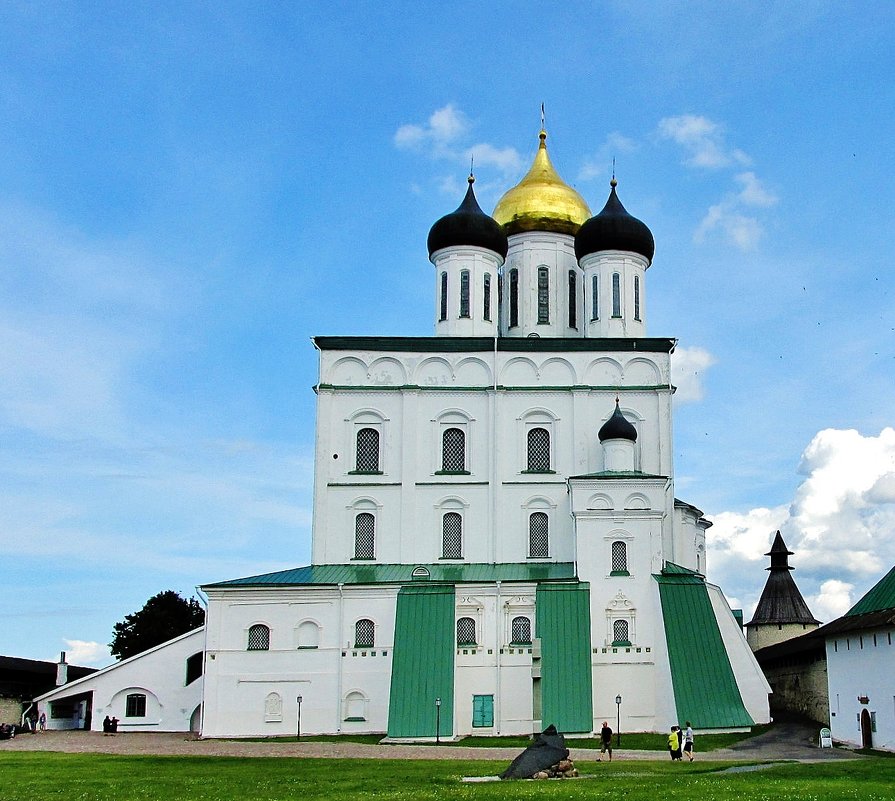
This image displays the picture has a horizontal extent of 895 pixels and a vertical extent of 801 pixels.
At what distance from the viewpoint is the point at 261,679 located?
3309 cm

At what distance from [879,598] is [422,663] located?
11.9 meters

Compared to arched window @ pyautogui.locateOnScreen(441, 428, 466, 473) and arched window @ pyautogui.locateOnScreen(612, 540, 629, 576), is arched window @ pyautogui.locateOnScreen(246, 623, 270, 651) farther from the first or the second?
arched window @ pyautogui.locateOnScreen(612, 540, 629, 576)

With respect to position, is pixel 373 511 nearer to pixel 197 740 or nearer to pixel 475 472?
pixel 475 472

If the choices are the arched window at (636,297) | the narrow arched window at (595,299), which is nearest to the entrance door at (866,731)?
the arched window at (636,297)

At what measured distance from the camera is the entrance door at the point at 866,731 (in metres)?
26.9

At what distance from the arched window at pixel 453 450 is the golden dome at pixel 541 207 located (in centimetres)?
872

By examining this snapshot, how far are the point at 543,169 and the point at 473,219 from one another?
6383 mm

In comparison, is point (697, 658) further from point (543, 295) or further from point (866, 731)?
point (543, 295)

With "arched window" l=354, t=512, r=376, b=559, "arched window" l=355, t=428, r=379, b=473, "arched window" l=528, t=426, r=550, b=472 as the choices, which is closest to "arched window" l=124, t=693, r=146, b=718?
"arched window" l=354, t=512, r=376, b=559

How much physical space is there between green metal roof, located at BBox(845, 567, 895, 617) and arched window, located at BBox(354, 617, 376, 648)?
1313 cm

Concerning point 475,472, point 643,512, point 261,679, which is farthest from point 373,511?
point 643,512

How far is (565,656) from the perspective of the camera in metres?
31.4

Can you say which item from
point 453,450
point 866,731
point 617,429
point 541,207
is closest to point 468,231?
point 541,207

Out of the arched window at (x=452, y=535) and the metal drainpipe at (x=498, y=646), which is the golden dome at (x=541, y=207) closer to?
the arched window at (x=452, y=535)
